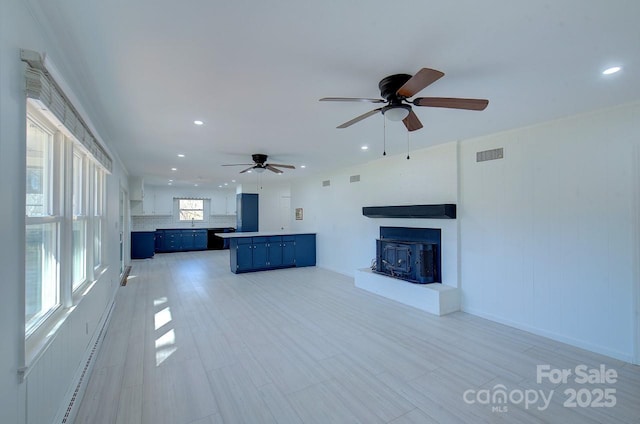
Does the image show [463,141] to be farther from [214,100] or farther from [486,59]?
[214,100]

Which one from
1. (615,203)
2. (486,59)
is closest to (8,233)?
(486,59)

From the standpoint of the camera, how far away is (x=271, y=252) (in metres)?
7.46

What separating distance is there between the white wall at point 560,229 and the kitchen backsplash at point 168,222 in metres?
10.2

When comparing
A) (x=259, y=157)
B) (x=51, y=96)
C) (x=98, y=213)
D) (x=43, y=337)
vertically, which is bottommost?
(x=43, y=337)

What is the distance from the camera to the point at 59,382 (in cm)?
198

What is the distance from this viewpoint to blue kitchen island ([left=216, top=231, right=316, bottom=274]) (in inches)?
279

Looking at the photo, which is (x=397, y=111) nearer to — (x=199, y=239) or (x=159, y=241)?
(x=199, y=239)

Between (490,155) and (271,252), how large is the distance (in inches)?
211

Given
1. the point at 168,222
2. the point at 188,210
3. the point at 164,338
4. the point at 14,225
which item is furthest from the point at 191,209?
the point at 14,225

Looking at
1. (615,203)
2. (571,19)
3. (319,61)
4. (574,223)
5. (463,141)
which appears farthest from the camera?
(463,141)

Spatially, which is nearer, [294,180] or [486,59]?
[486,59]

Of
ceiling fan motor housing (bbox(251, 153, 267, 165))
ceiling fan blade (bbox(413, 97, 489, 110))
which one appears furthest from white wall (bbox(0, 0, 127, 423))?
ceiling fan motor housing (bbox(251, 153, 267, 165))

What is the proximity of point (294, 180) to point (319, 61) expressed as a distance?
7.02 m

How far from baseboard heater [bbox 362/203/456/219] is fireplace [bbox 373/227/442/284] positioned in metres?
0.34
